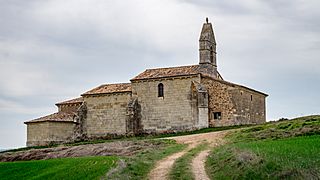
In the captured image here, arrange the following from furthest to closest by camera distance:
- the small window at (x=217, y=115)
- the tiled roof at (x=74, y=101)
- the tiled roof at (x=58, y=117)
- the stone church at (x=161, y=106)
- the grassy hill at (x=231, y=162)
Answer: the tiled roof at (x=74, y=101) → the tiled roof at (x=58, y=117) → the small window at (x=217, y=115) → the stone church at (x=161, y=106) → the grassy hill at (x=231, y=162)

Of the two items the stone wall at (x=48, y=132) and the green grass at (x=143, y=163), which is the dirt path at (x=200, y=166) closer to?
the green grass at (x=143, y=163)

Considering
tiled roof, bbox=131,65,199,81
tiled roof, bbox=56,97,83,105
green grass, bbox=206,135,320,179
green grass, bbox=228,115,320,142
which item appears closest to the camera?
green grass, bbox=206,135,320,179

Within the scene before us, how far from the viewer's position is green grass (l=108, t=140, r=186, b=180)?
20922 mm

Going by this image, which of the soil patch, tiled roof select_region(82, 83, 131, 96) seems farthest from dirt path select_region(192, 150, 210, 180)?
tiled roof select_region(82, 83, 131, 96)

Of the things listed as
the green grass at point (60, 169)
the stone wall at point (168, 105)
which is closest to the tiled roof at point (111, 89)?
the stone wall at point (168, 105)

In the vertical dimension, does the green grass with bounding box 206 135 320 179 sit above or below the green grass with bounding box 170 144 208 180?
above

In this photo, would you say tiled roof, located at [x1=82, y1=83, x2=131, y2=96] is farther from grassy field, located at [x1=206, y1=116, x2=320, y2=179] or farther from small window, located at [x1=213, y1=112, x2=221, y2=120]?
grassy field, located at [x1=206, y1=116, x2=320, y2=179]

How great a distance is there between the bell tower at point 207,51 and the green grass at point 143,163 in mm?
A: 19979

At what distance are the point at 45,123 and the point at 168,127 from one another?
13097 mm

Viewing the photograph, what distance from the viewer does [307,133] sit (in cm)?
3122

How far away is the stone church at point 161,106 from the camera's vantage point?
164ft

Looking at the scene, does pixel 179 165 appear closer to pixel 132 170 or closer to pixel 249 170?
pixel 132 170

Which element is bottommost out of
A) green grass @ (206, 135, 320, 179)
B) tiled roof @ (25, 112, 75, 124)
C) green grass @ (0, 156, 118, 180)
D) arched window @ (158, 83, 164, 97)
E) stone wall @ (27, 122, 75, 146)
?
green grass @ (0, 156, 118, 180)

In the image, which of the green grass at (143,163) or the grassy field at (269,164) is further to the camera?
the green grass at (143,163)
